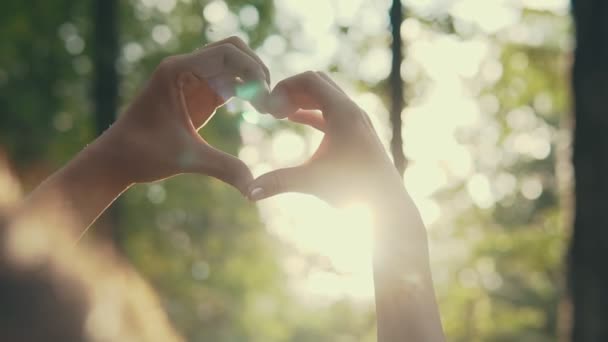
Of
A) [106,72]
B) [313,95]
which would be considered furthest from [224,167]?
[106,72]

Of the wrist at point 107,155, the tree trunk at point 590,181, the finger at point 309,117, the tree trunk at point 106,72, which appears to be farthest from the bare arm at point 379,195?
the tree trunk at point 106,72

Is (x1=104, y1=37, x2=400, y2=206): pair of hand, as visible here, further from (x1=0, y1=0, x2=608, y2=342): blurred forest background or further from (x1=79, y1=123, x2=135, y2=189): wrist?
(x1=0, y1=0, x2=608, y2=342): blurred forest background

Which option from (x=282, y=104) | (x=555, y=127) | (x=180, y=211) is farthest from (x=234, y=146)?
(x=555, y=127)

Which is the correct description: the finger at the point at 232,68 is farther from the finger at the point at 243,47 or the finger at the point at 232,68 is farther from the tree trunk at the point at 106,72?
the tree trunk at the point at 106,72

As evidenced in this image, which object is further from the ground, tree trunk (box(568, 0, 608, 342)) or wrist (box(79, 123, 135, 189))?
wrist (box(79, 123, 135, 189))

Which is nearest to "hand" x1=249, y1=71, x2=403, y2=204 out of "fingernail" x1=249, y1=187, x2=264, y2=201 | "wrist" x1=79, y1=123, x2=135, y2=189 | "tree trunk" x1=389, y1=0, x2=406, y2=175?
"fingernail" x1=249, y1=187, x2=264, y2=201

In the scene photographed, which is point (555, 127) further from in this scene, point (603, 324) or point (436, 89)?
point (603, 324)
